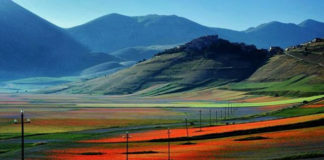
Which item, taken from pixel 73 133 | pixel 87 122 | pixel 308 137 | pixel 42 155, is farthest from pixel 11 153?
pixel 87 122

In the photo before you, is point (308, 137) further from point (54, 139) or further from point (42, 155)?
point (54, 139)

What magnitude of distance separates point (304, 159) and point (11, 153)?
43630mm

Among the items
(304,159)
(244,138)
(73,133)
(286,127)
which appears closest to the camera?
(304,159)

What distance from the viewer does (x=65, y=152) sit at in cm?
7662

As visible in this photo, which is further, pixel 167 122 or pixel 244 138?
pixel 167 122

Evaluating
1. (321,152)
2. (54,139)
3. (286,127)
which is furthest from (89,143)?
(321,152)

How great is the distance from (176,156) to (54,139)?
3957 centimetres

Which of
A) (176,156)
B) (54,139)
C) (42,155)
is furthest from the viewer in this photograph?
(54,139)

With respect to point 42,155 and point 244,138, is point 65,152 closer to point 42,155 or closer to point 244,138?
point 42,155

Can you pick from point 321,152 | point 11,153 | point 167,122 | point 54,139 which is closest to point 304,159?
point 321,152

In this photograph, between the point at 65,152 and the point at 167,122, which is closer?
the point at 65,152

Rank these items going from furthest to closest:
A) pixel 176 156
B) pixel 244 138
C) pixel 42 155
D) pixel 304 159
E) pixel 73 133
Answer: pixel 73 133, pixel 244 138, pixel 42 155, pixel 176 156, pixel 304 159

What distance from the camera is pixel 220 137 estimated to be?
88438mm

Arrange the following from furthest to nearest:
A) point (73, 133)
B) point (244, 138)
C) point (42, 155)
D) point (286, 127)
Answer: point (73, 133) < point (286, 127) < point (244, 138) < point (42, 155)
